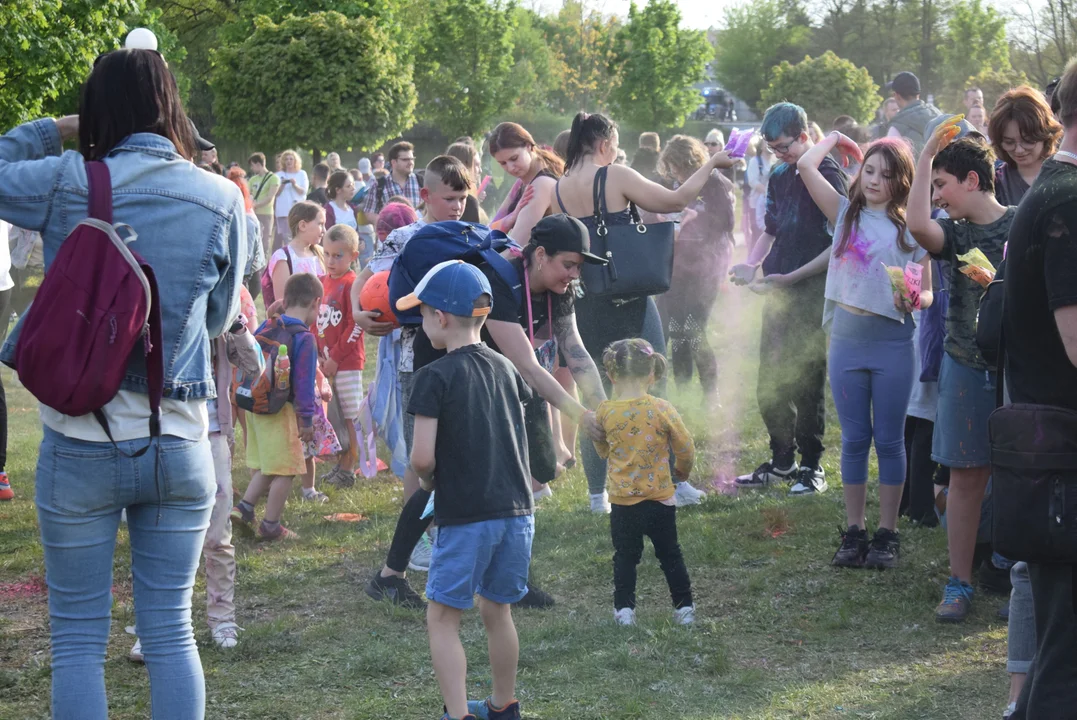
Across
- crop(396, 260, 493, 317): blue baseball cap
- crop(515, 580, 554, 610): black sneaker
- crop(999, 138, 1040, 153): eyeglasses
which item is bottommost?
crop(515, 580, 554, 610): black sneaker

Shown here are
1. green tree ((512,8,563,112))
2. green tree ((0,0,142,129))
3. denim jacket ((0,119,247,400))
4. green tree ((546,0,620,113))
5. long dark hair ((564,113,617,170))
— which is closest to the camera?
denim jacket ((0,119,247,400))

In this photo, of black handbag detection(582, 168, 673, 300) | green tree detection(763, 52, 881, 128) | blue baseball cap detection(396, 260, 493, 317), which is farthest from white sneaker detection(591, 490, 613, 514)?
green tree detection(763, 52, 881, 128)

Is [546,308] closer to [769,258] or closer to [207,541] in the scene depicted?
[207,541]

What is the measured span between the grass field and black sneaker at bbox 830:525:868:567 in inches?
2.9

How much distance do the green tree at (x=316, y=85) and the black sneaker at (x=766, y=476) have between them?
18078 mm

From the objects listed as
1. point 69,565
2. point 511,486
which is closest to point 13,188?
point 69,565

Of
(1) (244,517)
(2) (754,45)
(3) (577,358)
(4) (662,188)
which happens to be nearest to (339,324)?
(1) (244,517)

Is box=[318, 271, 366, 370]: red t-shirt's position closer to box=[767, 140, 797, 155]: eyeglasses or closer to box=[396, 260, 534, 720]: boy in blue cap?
box=[767, 140, 797, 155]: eyeglasses

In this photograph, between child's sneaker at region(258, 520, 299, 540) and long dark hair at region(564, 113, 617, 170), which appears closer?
long dark hair at region(564, 113, 617, 170)

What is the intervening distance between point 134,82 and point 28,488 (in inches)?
224

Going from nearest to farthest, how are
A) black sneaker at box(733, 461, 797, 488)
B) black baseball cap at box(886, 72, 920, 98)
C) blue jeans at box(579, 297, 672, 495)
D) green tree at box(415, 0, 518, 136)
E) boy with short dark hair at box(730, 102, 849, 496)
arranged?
blue jeans at box(579, 297, 672, 495), boy with short dark hair at box(730, 102, 849, 496), black sneaker at box(733, 461, 797, 488), black baseball cap at box(886, 72, 920, 98), green tree at box(415, 0, 518, 136)

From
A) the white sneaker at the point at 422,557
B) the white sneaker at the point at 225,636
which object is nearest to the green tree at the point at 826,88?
the white sneaker at the point at 422,557

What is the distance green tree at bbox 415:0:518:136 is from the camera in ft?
130

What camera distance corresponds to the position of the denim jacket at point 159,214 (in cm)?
291
